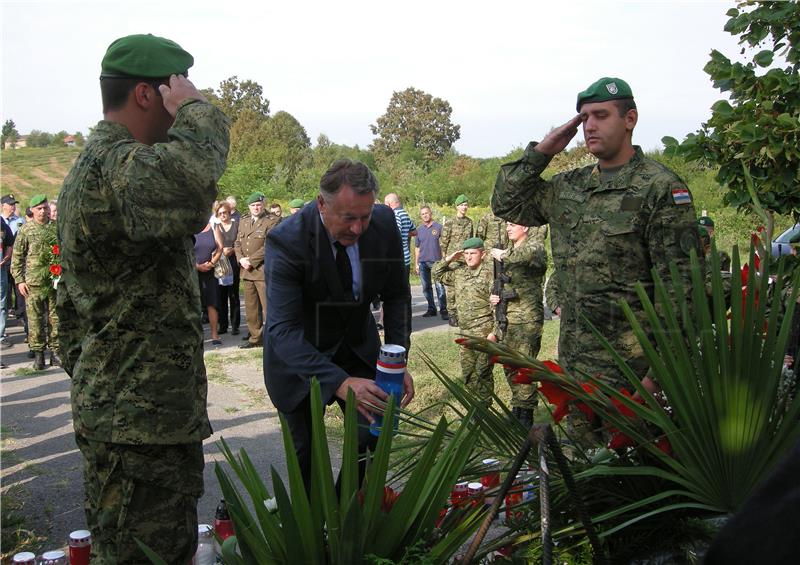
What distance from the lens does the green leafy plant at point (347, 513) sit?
184cm

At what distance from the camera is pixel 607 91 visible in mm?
3488

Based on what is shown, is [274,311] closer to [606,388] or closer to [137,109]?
[137,109]

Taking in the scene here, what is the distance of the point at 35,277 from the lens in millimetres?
10195

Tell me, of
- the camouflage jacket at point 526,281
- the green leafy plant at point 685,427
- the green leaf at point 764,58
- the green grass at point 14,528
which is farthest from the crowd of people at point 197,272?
the camouflage jacket at point 526,281

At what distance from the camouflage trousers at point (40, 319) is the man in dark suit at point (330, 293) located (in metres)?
7.53

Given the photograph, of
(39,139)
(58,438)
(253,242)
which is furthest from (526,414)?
(39,139)

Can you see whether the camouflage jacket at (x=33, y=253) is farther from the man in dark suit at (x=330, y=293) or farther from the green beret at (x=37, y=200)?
the man in dark suit at (x=330, y=293)

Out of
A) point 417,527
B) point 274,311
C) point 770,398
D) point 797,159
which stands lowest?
point 417,527

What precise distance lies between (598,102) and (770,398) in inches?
72.8

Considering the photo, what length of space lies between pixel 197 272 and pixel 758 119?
8.28 feet

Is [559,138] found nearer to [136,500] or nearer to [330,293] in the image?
[330,293]

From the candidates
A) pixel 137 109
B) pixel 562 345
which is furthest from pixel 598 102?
pixel 137 109

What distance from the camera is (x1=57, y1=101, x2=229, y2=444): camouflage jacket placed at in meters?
2.35

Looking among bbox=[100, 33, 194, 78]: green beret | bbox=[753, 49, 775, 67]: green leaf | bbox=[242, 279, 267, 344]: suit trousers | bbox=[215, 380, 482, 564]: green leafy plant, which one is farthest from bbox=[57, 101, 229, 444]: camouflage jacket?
bbox=[242, 279, 267, 344]: suit trousers
